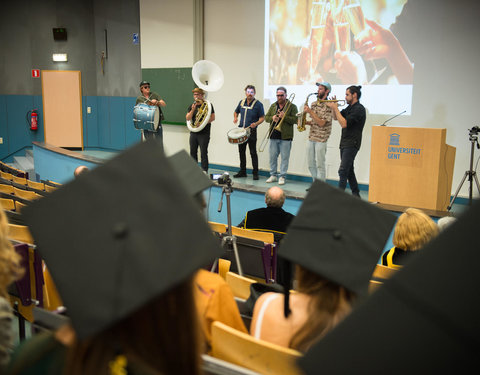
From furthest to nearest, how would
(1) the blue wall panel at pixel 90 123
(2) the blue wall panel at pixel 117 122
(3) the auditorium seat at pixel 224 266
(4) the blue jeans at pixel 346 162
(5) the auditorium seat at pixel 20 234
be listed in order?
(1) the blue wall panel at pixel 90 123 → (2) the blue wall panel at pixel 117 122 → (4) the blue jeans at pixel 346 162 → (5) the auditorium seat at pixel 20 234 → (3) the auditorium seat at pixel 224 266

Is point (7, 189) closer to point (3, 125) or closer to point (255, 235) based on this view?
point (255, 235)

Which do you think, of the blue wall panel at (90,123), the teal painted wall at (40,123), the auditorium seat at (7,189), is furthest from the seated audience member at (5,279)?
the blue wall panel at (90,123)

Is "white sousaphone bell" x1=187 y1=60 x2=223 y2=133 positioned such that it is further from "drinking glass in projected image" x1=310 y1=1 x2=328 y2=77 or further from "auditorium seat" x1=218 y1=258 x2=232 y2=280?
"auditorium seat" x1=218 y1=258 x2=232 y2=280

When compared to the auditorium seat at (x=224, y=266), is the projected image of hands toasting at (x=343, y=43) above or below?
above

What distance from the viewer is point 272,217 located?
414cm

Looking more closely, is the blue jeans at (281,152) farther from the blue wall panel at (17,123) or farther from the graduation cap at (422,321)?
the blue wall panel at (17,123)

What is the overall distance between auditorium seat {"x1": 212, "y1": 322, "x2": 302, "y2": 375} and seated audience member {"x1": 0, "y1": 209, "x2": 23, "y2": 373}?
30.1 inches

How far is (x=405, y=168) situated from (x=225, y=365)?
16.8 feet

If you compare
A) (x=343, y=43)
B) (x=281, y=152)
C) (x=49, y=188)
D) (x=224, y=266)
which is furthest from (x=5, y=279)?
(x=343, y=43)

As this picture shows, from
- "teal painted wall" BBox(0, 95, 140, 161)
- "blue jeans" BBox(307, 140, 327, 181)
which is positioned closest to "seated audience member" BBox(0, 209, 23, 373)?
"blue jeans" BBox(307, 140, 327, 181)

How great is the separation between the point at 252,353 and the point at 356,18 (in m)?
7.10

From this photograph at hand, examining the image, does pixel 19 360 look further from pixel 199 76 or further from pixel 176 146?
pixel 176 146

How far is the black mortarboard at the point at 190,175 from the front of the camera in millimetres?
2965

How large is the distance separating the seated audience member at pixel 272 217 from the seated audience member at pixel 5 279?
2.56 metres
